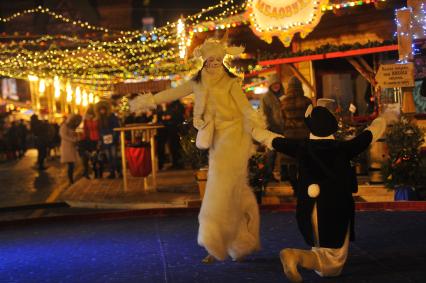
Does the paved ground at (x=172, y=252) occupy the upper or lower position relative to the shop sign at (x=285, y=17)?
lower

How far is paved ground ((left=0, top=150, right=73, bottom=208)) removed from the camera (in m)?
13.8

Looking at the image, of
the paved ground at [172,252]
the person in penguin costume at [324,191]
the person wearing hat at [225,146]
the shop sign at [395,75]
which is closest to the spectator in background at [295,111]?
the shop sign at [395,75]

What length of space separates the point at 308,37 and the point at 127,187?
6034 mm

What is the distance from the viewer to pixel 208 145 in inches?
247

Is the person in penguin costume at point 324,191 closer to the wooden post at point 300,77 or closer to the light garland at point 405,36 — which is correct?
the light garland at point 405,36

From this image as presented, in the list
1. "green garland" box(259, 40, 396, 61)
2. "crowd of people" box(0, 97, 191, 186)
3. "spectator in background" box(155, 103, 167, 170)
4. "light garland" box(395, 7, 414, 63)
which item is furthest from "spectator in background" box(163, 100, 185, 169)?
"light garland" box(395, 7, 414, 63)

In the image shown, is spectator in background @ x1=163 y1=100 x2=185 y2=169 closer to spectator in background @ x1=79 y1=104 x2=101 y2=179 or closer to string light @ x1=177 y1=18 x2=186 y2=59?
string light @ x1=177 y1=18 x2=186 y2=59

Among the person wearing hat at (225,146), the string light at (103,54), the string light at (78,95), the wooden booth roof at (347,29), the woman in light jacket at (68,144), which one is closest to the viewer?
the person wearing hat at (225,146)

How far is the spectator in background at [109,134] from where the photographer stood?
53.3 feet

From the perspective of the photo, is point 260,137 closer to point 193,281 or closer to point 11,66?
point 193,281

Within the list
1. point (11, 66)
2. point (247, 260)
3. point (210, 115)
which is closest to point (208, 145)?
point (210, 115)

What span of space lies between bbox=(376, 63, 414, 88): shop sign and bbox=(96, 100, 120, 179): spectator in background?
7.72 m

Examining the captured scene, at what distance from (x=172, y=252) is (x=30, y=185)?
34.4ft

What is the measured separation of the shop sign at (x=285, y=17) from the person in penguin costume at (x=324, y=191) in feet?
27.3
